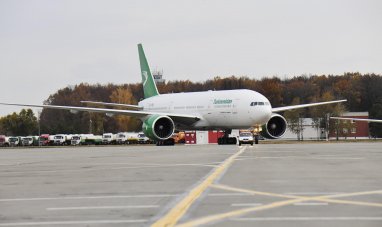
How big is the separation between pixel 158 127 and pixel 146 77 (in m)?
16.1

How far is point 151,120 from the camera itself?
56125 mm

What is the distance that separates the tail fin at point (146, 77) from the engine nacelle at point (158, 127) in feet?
47.6

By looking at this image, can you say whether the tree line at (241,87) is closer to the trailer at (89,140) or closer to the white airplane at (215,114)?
the trailer at (89,140)

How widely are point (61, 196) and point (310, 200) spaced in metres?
4.71

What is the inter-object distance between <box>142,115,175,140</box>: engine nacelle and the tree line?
64.2m

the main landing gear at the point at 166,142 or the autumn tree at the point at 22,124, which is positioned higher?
the autumn tree at the point at 22,124

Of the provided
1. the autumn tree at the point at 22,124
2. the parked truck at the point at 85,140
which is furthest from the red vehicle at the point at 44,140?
the autumn tree at the point at 22,124

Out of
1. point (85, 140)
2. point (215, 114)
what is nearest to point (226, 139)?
point (215, 114)

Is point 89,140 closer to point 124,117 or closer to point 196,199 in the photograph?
point 124,117

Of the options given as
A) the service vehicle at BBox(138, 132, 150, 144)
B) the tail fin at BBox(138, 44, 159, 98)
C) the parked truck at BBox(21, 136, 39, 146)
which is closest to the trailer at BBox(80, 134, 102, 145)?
the service vehicle at BBox(138, 132, 150, 144)

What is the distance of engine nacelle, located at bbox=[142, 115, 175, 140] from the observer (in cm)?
5581

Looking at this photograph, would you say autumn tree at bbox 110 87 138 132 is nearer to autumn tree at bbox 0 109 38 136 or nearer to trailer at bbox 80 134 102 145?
autumn tree at bbox 0 109 38 136

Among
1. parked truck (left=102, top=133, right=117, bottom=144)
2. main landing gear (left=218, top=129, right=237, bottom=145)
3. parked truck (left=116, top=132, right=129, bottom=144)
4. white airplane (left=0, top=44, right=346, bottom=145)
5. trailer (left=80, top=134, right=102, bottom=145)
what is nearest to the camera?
white airplane (left=0, top=44, right=346, bottom=145)

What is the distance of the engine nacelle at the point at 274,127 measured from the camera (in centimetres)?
5769
